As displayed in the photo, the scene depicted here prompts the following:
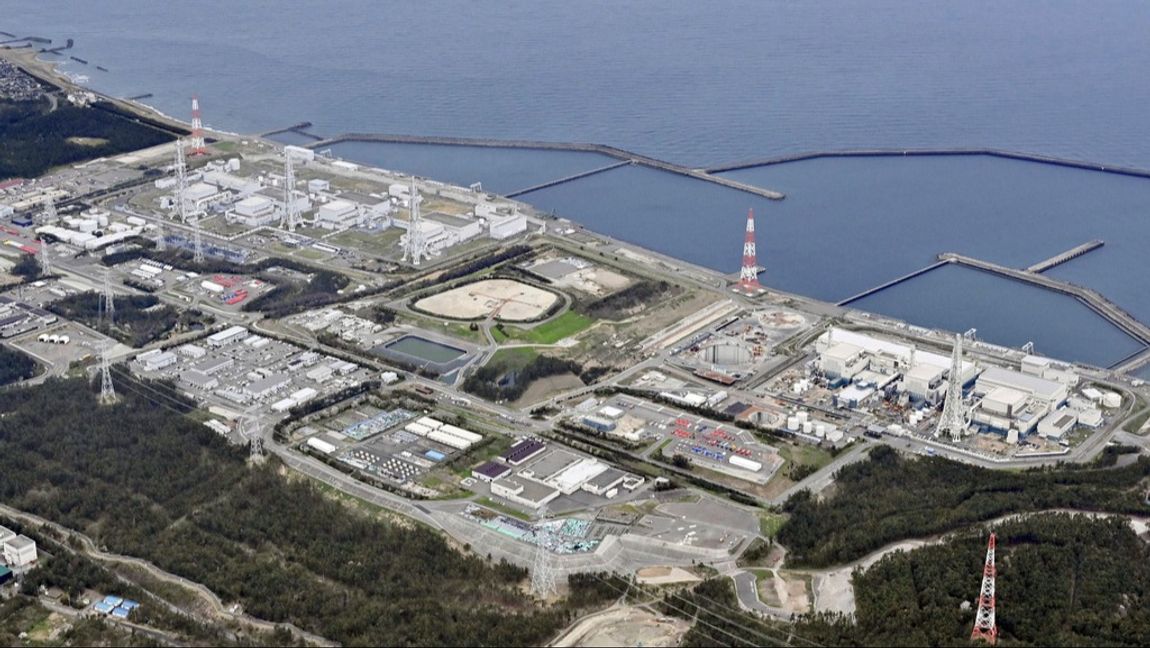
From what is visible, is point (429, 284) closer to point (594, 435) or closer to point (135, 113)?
point (594, 435)

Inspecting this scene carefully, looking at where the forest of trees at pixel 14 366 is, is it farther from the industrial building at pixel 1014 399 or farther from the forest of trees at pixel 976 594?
the industrial building at pixel 1014 399

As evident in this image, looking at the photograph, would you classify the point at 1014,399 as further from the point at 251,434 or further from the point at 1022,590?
the point at 251,434

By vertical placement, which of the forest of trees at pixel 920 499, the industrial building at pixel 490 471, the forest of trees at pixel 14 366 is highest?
the forest of trees at pixel 920 499

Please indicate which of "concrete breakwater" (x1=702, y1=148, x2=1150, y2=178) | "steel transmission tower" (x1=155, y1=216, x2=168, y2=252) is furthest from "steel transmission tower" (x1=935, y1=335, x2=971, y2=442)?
"steel transmission tower" (x1=155, y1=216, x2=168, y2=252)

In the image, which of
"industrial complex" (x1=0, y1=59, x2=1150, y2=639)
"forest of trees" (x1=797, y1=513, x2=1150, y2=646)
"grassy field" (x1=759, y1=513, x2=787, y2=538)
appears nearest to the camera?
"forest of trees" (x1=797, y1=513, x2=1150, y2=646)

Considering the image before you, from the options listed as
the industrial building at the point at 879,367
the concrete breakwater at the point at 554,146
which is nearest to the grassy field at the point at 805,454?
the industrial building at the point at 879,367

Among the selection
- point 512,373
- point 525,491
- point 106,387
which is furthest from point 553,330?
point 106,387

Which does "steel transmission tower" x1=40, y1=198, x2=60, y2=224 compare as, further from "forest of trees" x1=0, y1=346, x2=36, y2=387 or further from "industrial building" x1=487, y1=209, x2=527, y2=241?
"industrial building" x1=487, y1=209, x2=527, y2=241
